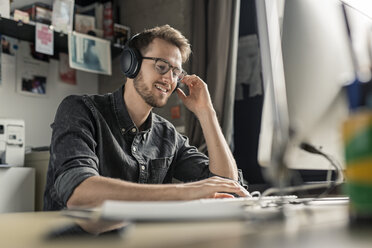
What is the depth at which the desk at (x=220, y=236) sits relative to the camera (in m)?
0.31

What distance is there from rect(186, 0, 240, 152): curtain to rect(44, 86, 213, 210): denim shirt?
95 centimetres

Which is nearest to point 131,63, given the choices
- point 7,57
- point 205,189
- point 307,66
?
point 205,189

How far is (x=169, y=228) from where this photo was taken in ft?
1.26

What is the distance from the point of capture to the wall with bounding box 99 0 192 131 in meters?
3.03

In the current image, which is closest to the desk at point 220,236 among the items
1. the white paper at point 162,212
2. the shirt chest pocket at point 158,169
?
the white paper at point 162,212

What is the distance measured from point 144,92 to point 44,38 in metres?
1.49

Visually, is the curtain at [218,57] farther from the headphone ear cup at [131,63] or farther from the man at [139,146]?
the headphone ear cup at [131,63]

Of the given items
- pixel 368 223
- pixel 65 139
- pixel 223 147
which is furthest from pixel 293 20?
pixel 223 147

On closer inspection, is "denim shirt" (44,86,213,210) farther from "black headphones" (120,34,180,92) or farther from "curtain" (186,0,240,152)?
"curtain" (186,0,240,152)

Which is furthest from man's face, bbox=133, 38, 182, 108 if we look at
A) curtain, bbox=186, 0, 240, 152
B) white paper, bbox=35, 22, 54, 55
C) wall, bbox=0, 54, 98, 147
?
wall, bbox=0, 54, 98, 147

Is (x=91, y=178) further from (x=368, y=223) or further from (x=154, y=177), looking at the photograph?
(x=368, y=223)

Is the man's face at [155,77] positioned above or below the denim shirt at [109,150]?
above

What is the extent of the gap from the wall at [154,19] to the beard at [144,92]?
1.27m

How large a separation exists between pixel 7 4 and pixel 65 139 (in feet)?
6.16
